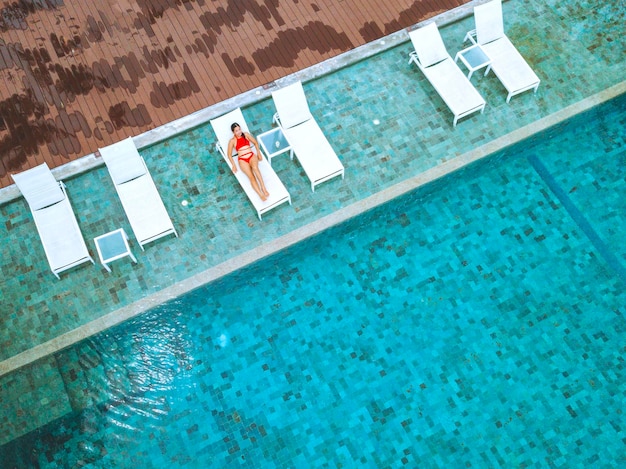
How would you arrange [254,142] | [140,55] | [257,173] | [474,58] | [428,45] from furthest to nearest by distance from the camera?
[140,55] < [474,58] < [428,45] < [254,142] < [257,173]

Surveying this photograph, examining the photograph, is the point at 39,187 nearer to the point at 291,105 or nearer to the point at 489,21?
the point at 291,105

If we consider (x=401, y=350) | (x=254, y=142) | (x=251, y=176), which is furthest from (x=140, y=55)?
(x=401, y=350)

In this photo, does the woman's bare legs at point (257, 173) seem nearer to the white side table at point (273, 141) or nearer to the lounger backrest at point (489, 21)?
the white side table at point (273, 141)

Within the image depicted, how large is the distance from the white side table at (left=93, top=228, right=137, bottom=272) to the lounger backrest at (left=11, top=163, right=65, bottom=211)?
0.98 metres

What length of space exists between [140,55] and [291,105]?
3152 mm

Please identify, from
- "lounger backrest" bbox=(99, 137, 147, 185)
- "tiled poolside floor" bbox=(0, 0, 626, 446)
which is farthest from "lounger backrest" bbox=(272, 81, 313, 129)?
"lounger backrest" bbox=(99, 137, 147, 185)

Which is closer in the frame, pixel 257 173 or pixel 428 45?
pixel 257 173

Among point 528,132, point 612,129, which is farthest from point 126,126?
point 612,129

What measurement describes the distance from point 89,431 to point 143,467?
899 mm

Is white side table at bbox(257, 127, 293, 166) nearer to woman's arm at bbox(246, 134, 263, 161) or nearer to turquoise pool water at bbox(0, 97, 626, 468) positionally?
woman's arm at bbox(246, 134, 263, 161)

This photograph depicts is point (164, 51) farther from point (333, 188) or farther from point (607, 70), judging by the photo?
point (607, 70)

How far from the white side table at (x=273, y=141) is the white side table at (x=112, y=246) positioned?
2542mm

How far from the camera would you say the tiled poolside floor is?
8.27 metres

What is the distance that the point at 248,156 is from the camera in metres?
8.59
